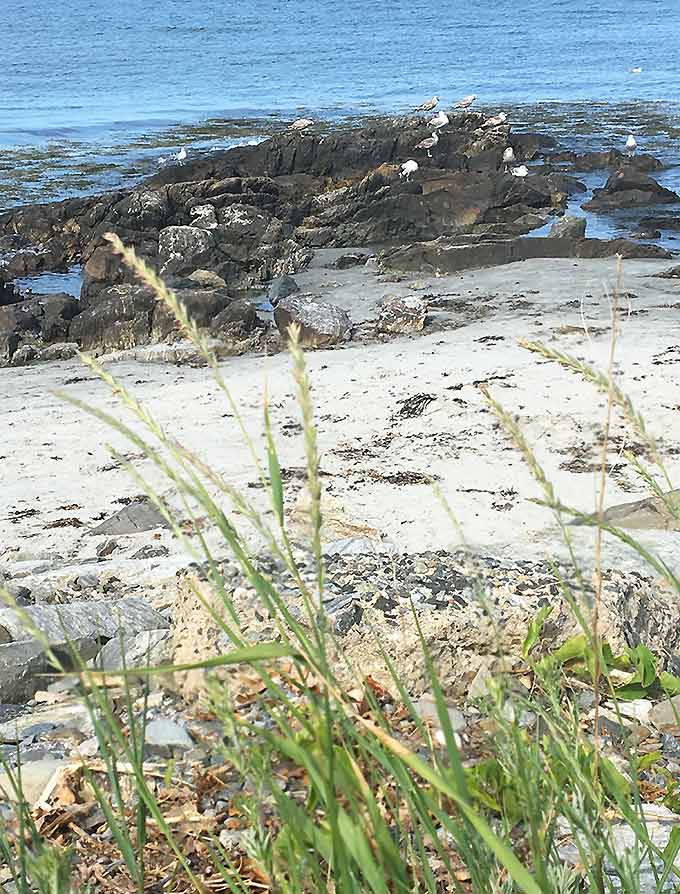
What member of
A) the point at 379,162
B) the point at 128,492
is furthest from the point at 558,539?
the point at 379,162

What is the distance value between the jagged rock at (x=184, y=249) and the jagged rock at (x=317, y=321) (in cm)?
467

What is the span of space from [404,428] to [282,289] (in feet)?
24.8

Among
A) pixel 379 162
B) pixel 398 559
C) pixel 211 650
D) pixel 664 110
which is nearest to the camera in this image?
pixel 211 650

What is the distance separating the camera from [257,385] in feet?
33.6

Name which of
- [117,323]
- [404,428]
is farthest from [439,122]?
[404,428]

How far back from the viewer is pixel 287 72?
55.9 meters

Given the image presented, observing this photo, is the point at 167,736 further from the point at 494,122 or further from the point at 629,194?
the point at 494,122

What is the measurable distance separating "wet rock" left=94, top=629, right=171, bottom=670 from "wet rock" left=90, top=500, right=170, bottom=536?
2625 mm

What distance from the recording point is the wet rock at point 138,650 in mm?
3504

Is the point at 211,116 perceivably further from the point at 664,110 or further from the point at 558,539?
the point at 558,539

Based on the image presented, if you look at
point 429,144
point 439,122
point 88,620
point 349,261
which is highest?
point 88,620

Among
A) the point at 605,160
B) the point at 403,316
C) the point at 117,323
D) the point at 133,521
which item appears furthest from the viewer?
the point at 605,160

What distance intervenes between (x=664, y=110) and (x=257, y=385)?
32.5 m

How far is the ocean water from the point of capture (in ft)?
111
